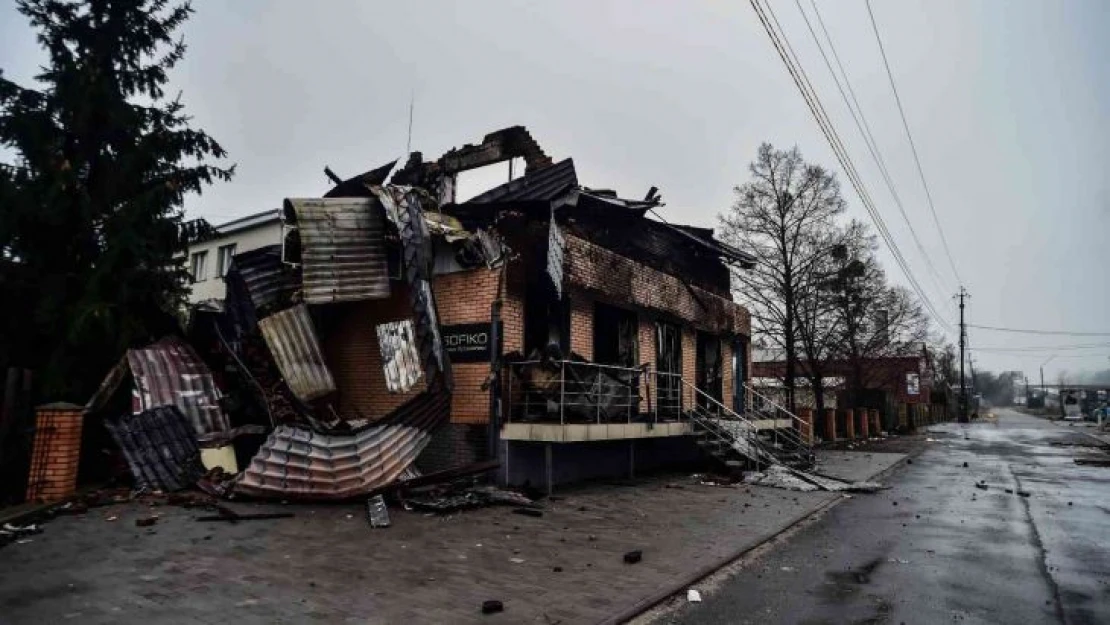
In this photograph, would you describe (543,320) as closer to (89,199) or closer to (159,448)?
(159,448)

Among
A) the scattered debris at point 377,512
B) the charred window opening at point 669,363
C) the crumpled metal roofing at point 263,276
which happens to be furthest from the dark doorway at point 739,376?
the crumpled metal roofing at point 263,276

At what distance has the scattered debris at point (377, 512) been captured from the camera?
8.27m

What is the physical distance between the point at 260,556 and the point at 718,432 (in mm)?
10817

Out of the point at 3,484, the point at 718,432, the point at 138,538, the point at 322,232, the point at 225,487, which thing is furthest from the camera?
the point at 718,432

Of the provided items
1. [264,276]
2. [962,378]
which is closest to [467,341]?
[264,276]

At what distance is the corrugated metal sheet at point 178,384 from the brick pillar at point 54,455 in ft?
4.62

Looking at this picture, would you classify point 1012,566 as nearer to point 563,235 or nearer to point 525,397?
point 525,397

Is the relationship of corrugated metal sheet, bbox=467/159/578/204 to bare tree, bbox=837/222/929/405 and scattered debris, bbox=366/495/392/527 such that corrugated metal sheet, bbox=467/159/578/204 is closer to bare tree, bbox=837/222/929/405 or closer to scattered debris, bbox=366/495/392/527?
scattered debris, bbox=366/495/392/527

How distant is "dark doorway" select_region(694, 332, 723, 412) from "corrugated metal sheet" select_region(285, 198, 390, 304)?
10289 mm

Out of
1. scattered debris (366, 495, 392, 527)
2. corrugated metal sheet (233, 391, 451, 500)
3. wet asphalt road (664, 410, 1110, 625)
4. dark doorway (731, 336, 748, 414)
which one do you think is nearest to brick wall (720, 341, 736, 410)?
dark doorway (731, 336, 748, 414)

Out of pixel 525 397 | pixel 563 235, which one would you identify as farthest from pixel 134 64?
pixel 525 397

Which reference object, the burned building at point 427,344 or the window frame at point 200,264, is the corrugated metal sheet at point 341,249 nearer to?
the burned building at point 427,344

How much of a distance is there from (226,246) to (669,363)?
785 inches

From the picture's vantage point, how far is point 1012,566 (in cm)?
693
